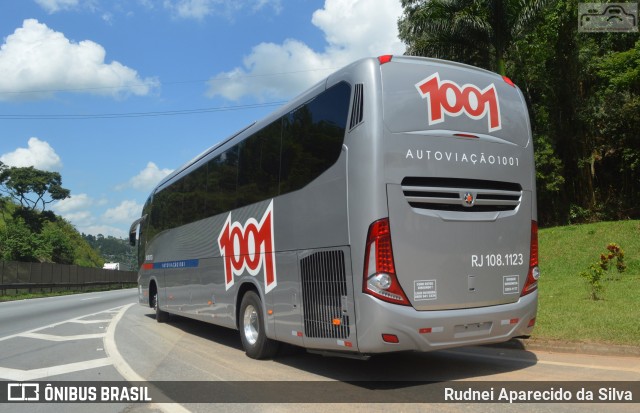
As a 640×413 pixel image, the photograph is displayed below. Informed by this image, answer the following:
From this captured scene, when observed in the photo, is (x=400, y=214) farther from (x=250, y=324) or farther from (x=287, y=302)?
(x=250, y=324)

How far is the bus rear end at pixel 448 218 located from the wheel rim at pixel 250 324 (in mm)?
3189

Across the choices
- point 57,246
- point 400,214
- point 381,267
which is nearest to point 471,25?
point 400,214

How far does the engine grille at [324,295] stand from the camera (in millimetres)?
6562

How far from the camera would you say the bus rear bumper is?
6.12m

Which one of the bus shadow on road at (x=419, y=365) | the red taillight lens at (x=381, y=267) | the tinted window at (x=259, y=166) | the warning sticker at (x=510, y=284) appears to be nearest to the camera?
the red taillight lens at (x=381, y=267)

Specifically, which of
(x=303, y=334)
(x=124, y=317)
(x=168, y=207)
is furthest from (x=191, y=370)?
(x=124, y=317)

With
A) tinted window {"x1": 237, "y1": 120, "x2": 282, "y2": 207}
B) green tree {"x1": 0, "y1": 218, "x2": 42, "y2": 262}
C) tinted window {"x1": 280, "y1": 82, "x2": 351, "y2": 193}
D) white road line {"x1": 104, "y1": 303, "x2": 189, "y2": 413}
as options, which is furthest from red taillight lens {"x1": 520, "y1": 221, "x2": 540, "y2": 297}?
green tree {"x1": 0, "y1": 218, "x2": 42, "y2": 262}

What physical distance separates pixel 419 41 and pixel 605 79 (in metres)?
13.5

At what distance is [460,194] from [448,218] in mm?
354

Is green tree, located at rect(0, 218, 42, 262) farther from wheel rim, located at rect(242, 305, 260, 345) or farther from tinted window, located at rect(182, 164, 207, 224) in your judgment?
wheel rim, located at rect(242, 305, 260, 345)

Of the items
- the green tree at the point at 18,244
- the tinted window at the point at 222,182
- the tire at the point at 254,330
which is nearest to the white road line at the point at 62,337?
the tinted window at the point at 222,182

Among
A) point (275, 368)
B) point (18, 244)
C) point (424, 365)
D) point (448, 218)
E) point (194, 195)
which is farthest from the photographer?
point (18, 244)

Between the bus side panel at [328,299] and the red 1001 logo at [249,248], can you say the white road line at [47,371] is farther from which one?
the bus side panel at [328,299]

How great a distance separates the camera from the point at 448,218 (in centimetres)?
657
